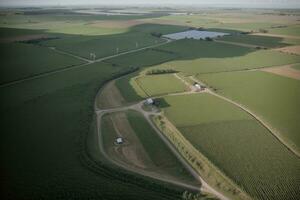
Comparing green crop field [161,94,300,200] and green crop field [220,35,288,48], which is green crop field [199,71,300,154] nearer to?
green crop field [161,94,300,200]

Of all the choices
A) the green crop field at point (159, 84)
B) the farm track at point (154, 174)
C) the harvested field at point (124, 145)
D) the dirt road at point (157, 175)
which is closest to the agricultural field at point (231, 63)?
the green crop field at point (159, 84)

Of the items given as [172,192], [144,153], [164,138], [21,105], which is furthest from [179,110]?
[21,105]

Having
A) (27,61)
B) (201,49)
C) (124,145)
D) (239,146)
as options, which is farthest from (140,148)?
(201,49)

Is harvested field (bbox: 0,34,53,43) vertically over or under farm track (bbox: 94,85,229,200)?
over

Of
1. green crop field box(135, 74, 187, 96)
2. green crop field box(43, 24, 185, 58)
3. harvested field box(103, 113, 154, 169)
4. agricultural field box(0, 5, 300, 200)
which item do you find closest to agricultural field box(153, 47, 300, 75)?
agricultural field box(0, 5, 300, 200)

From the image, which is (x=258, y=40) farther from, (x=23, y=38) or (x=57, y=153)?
(x=57, y=153)

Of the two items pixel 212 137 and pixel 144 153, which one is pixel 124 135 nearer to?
pixel 144 153

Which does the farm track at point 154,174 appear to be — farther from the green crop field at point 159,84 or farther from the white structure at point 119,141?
the green crop field at point 159,84
